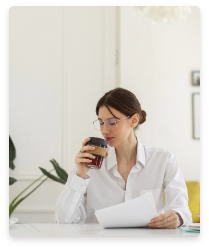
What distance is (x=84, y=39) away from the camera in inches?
130

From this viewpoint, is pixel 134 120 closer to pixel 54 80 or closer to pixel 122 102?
pixel 122 102

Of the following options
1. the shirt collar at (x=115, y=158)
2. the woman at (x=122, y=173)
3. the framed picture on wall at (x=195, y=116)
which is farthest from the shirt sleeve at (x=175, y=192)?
the framed picture on wall at (x=195, y=116)

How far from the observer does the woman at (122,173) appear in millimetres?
1577

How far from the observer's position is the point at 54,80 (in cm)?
327

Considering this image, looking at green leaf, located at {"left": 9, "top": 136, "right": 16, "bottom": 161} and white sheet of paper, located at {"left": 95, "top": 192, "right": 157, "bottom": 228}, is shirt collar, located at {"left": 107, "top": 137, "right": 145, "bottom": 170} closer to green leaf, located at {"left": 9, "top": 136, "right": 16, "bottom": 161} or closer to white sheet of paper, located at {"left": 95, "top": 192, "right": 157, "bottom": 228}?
white sheet of paper, located at {"left": 95, "top": 192, "right": 157, "bottom": 228}

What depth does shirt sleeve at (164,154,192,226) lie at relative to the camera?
141cm

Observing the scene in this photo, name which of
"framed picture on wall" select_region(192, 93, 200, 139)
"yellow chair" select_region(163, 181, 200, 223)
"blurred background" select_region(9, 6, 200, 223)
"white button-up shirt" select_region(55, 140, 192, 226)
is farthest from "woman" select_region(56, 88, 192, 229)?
"framed picture on wall" select_region(192, 93, 200, 139)

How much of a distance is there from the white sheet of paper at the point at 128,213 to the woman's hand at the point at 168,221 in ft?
0.15

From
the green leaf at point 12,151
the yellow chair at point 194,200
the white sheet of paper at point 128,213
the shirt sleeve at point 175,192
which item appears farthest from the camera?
the green leaf at point 12,151

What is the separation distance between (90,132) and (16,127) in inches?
27.1

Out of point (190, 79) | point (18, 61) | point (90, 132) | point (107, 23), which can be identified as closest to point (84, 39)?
point (107, 23)

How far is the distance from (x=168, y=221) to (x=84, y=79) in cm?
216

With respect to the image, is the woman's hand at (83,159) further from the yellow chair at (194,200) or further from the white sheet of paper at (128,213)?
the yellow chair at (194,200)

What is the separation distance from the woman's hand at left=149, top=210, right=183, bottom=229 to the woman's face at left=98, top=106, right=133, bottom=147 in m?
0.48
